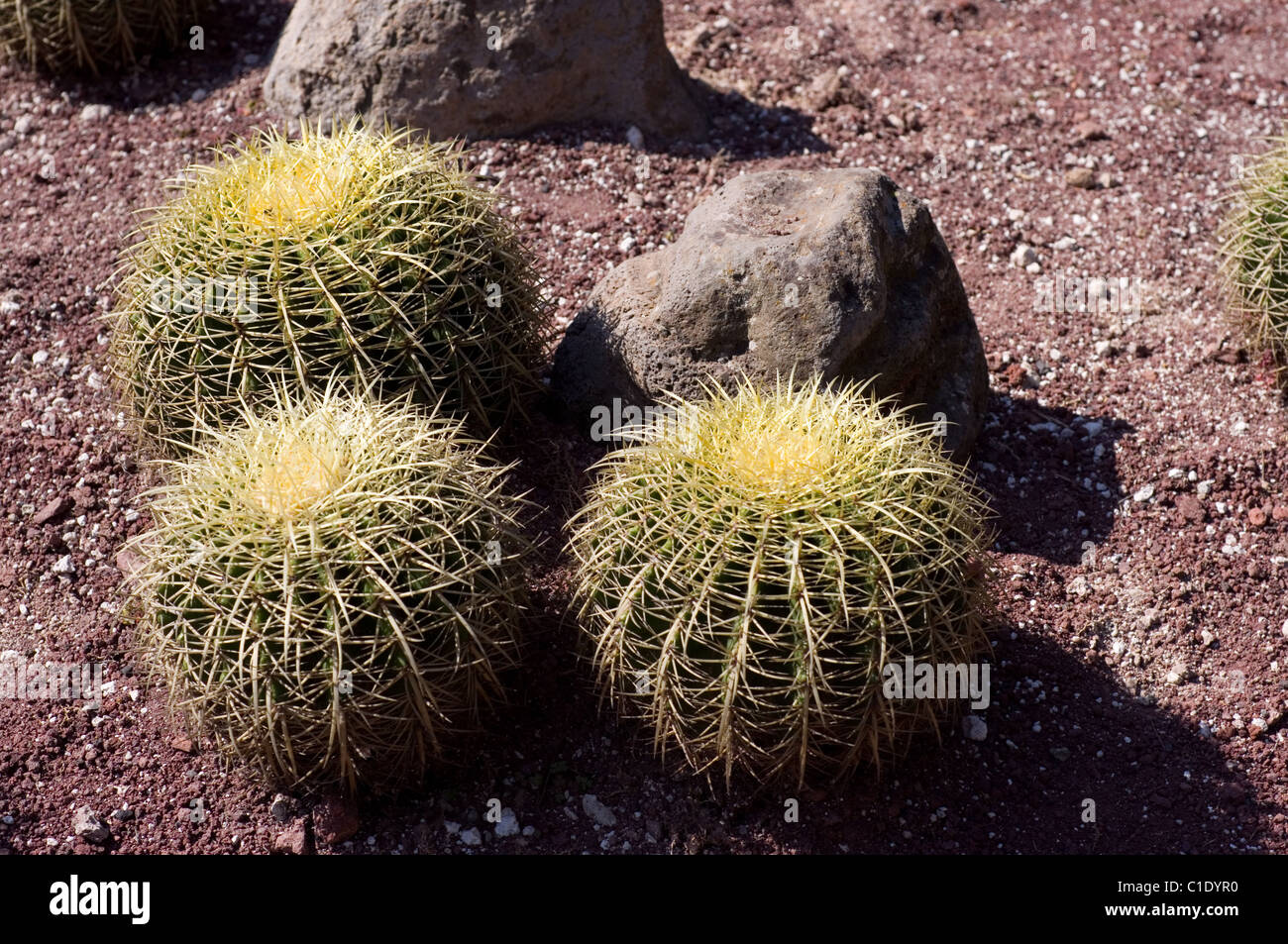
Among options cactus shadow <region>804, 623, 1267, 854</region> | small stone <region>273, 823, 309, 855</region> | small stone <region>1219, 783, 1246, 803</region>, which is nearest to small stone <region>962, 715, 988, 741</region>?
cactus shadow <region>804, 623, 1267, 854</region>

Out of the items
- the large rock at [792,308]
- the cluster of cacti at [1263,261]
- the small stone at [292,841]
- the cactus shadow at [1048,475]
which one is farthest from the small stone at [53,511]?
the cluster of cacti at [1263,261]

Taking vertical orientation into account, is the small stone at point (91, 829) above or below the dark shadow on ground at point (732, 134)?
below

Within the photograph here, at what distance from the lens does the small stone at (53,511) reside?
199 inches

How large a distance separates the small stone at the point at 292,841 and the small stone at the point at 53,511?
178cm

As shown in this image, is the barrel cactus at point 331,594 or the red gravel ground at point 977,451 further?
the red gravel ground at point 977,451

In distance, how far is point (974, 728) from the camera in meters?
4.40

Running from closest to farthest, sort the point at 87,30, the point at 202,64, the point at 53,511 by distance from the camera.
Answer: the point at 53,511 → the point at 87,30 → the point at 202,64

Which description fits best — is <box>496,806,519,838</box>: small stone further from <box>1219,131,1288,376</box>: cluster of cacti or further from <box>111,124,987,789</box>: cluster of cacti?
<box>1219,131,1288,376</box>: cluster of cacti

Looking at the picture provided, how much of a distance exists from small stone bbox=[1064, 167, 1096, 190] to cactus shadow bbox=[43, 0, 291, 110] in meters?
4.36

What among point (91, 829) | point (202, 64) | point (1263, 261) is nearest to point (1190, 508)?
point (1263, 261)

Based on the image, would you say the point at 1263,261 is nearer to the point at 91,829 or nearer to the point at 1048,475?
the point at 1048,475

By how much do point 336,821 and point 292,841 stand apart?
0.48ft

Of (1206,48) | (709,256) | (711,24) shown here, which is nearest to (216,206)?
(709,256)

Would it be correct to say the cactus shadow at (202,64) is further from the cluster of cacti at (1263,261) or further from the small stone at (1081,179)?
the cluster of cacti at (1263,261)
